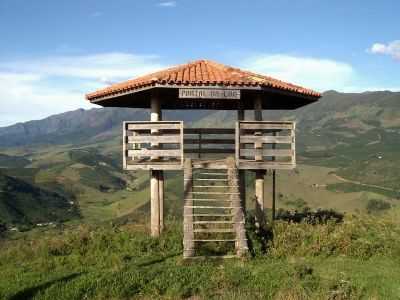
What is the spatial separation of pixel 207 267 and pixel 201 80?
17.7 ft

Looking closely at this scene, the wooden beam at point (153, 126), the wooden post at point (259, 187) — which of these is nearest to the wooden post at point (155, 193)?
the wooden beam at point (153, 126)

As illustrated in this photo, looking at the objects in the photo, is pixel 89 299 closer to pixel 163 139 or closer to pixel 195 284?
pixel 195 284

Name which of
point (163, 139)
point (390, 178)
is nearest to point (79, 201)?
point (390, 178)

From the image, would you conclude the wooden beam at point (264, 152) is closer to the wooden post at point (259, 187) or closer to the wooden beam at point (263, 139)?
the wooden post at point (259, 187)

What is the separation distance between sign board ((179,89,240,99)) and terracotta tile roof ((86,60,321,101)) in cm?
19

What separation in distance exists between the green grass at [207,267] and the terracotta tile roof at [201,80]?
407 centimetres

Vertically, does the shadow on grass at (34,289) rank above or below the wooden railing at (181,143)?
below

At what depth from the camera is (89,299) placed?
8617mm

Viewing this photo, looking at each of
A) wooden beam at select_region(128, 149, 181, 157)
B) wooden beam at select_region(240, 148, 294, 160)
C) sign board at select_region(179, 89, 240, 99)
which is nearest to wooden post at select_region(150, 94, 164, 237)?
wooden beam at select_region(128, 149, 181, 157)

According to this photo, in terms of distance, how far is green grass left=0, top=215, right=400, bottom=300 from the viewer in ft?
29.3

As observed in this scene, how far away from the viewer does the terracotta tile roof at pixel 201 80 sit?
13.0 meters

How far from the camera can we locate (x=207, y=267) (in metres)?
10.2

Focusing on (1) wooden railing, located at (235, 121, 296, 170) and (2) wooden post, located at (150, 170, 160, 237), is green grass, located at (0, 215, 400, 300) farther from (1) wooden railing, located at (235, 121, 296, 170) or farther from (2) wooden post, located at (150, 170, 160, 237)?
(1) wooden railing, located at (235, 121, 296, 170)

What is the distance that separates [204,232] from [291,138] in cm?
384
